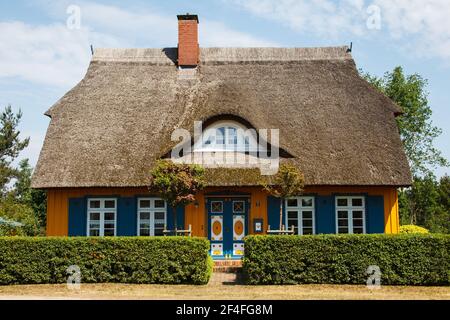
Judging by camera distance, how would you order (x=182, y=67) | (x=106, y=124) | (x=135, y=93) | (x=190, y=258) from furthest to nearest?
(x=182, y=67), (x=135, y=93), (x=106, y=124), (x=190, y=258)

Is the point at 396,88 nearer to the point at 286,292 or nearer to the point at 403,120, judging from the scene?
the point at 403,120

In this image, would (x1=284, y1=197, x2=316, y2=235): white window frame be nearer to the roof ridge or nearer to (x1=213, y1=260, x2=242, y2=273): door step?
(x1=213, y1=260, x2=242, y2=273): door step

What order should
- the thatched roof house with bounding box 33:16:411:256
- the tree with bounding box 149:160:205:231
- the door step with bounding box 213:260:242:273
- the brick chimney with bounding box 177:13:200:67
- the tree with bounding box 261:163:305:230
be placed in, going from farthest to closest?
1. the brick chimney with bounding box 177:13:200:67
2. the thatched roof house with bounding box 33:16:411:256
3. the door step with bounding box 213:260:242:273
4. the tree with bounding box 261:163:305:230
5. the tree with bounding box 149:160:205:231

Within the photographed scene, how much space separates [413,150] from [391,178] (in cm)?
2056

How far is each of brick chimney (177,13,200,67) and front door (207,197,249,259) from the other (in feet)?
23.1

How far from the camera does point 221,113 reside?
19156 millimetres

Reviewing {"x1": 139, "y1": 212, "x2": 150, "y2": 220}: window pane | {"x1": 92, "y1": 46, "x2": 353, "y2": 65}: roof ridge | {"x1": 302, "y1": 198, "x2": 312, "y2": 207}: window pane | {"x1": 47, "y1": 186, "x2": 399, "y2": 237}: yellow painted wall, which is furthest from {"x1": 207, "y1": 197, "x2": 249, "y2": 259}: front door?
{"x1": 92, "y1": 46, "x2": 353, "y2": 65}: roof ridge

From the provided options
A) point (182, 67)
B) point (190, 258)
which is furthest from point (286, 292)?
point (182, 67)

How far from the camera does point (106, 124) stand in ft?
66.8

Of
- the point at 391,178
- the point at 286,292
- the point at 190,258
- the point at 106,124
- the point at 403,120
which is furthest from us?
the point at 403,120

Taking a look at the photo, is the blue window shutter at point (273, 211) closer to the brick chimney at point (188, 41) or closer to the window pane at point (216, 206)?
the window pane at point (216, 206)

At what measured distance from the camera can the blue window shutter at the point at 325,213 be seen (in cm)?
1912

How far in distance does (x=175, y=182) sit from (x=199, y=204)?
9.67ft

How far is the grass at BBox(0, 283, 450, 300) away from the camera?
42.2 ft
